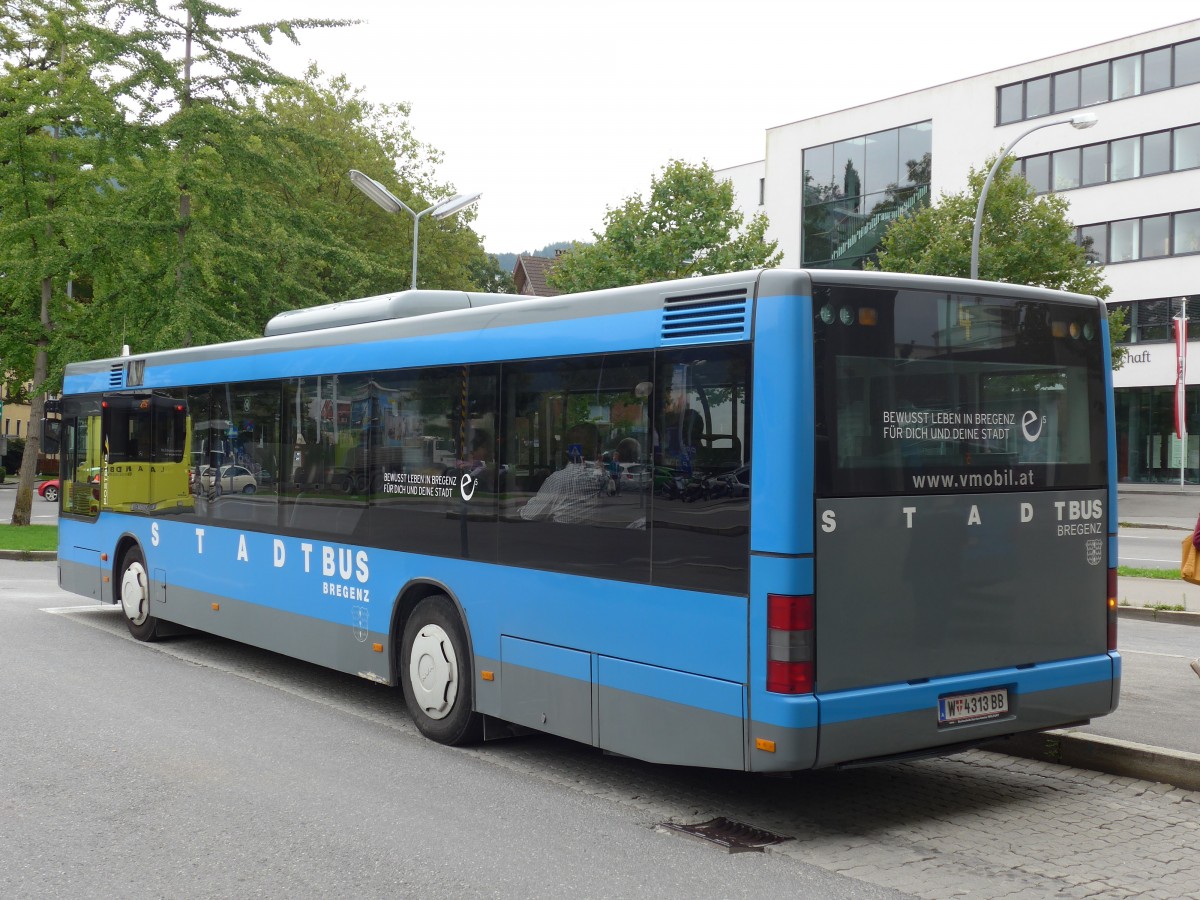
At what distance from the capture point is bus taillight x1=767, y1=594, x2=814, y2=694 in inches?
208

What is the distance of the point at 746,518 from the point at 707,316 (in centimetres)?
100

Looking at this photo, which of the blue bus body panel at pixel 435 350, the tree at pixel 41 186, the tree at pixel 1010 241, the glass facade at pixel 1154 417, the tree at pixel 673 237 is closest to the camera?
the blue bus body panel at pixel 435 350

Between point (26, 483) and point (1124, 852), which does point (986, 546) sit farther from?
point (26, 483)

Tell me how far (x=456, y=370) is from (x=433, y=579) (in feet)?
4.34

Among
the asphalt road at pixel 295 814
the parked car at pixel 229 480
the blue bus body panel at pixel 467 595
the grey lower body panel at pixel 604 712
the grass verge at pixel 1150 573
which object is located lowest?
the asphalt road at pixel 295 814

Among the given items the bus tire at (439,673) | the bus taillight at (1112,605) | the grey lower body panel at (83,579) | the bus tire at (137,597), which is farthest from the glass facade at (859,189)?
the bus taillight at (1112,605)

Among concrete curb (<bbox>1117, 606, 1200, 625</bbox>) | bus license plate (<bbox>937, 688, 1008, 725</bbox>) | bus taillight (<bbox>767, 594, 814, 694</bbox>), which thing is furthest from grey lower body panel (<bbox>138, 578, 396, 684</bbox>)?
concrete curb (<bbox>1117, 606, 1200, 625</bbox>)

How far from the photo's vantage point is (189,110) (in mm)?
19562

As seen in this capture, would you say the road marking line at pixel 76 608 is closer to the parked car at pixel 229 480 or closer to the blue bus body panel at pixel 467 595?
the blue bus body panel at pixel 467 595

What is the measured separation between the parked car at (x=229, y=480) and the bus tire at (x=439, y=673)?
2671mm

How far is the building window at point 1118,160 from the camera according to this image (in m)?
41.9

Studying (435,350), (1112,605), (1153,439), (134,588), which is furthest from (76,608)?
(1153,439)

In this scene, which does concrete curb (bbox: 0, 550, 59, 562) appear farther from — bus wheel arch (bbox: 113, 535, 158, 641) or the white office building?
the white office building

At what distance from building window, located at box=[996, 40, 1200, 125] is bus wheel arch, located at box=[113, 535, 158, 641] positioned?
40.4 meters
